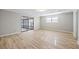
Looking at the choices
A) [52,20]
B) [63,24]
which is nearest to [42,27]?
[52,20]

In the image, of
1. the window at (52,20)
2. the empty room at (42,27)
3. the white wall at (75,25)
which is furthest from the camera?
the window at (52,20)

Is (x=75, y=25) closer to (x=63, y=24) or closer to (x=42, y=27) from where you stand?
(x=63, y=24)

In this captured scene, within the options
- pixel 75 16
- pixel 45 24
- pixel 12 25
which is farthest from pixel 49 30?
pixel 12 25

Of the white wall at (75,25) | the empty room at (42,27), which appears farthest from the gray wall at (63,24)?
the white wall at (75,25)

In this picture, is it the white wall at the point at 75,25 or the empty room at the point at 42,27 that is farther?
the empty room at the point at 42,27

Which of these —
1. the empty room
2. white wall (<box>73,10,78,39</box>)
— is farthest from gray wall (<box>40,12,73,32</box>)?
white wall (<box>73,10,78,39</box>)

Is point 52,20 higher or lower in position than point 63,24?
higher

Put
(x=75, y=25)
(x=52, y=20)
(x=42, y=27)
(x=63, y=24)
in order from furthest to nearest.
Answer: (x=42, y=27)
(x=52, y=20)
(x=63, y=24)
(x=75, y=25)

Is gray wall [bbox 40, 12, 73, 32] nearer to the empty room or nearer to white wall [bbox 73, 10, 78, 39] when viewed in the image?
the empty room

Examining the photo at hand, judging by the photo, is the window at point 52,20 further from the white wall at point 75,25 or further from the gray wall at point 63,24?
the white wall at point 75,25

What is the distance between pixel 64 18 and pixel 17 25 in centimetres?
156
